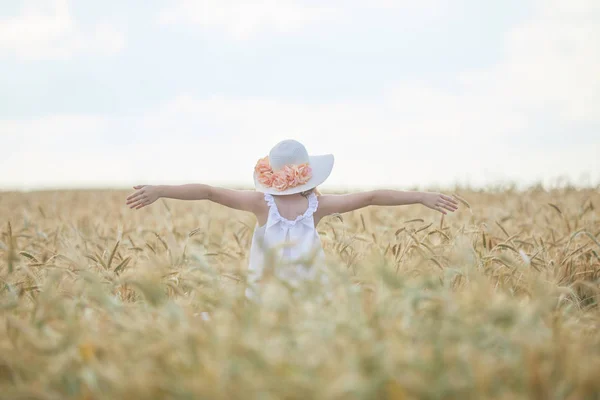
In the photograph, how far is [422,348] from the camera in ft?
6.29

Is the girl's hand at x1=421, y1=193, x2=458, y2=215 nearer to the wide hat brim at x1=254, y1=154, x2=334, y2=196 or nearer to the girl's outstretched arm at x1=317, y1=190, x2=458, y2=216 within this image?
the girl's outstretched arm at x1=317, y1=190, x2=458, y2=216

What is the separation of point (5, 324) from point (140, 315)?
538 mm

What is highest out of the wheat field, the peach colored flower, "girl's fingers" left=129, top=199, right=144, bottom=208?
the peach colored flower

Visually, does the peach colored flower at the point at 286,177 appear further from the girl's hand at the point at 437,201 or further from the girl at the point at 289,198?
the girl's hand at the point at 437,201

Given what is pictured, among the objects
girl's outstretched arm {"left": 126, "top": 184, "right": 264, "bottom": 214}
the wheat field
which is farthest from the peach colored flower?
the wheat field

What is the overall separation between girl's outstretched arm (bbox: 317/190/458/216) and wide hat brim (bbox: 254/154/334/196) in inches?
5.6

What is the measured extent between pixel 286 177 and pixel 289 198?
0.23 m

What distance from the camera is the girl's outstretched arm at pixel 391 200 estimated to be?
3662 millimetres

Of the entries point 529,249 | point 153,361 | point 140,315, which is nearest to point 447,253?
point 529,249

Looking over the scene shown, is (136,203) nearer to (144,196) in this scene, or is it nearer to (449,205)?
(144,196)

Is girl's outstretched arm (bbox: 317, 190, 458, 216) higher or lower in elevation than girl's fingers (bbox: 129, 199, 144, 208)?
lower

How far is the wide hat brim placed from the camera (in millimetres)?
3709

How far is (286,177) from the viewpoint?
3717mm

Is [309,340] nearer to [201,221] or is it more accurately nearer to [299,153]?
[299,153]
